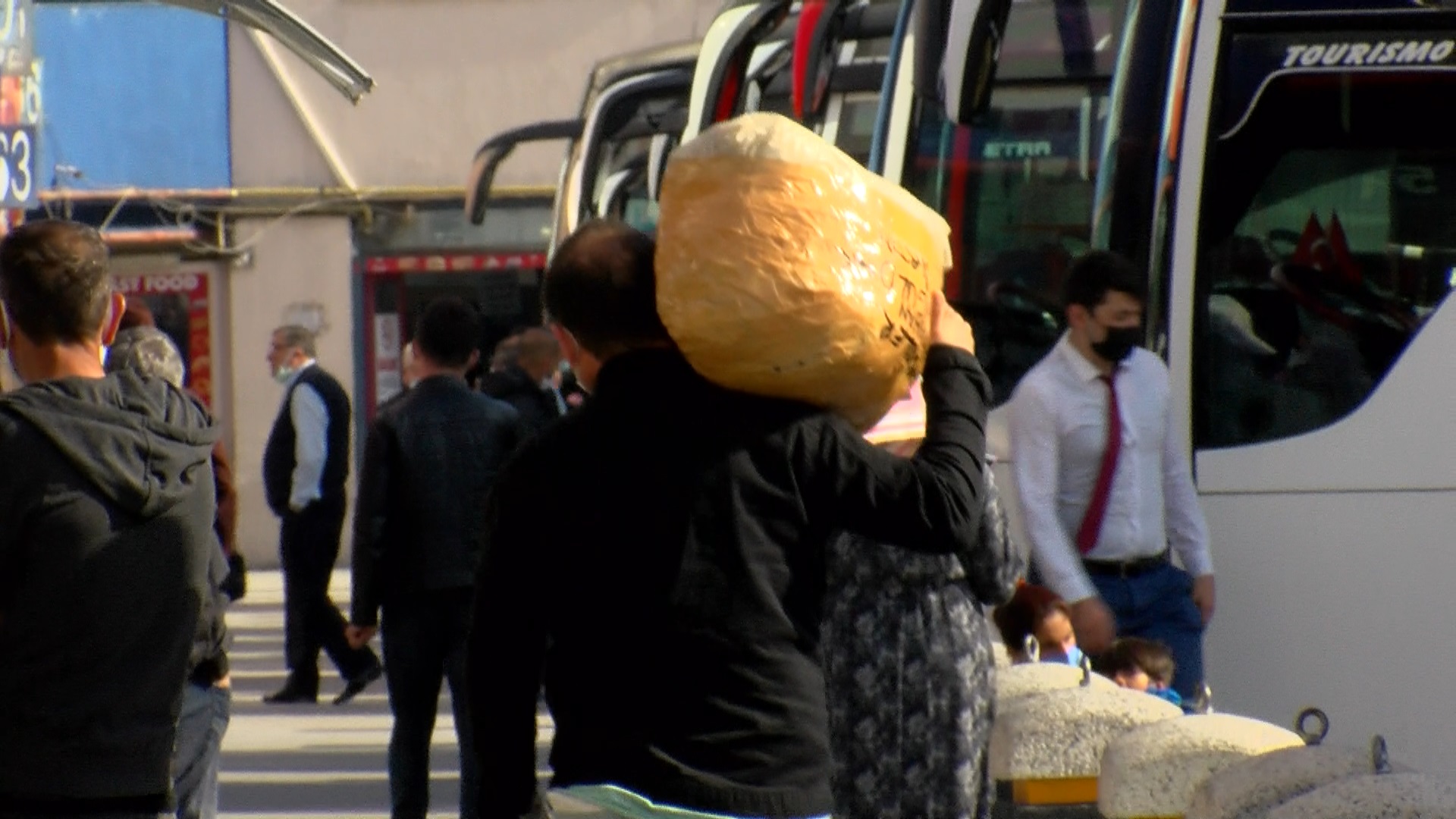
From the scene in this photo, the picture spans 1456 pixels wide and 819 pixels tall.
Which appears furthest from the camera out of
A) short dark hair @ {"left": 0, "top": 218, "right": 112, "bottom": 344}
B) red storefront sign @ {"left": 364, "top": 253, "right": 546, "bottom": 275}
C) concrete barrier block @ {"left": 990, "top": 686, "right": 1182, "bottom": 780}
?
red storefront sign @ {"left": 364, "top": 253, "right": 546, "bottom": 275}

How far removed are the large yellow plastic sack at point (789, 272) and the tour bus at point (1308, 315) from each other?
3804 millimetres

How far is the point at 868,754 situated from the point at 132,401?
1601 mm

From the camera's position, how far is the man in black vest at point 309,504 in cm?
1229

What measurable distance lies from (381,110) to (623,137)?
27.7 ft

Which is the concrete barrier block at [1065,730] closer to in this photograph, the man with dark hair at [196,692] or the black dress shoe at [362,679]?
the man with dark hair at [196,692]

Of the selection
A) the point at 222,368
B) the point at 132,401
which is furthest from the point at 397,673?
the point at 222,368

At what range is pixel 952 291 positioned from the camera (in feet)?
27.3

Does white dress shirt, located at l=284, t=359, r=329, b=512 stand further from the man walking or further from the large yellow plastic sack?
the large yellow plastic sack

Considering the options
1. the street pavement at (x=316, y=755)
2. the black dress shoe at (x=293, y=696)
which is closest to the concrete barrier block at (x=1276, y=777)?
the street pavement at (x=316, y=755)

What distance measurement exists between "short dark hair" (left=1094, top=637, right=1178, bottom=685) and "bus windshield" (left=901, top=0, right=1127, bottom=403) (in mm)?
1540

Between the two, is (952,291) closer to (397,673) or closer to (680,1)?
(397,673)

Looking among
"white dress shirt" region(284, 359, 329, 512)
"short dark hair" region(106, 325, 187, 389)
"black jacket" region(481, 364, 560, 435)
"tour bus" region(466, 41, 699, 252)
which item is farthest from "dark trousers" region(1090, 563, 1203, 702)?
"tour bus" region(466, 41, 699, 252)

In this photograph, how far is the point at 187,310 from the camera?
23.0m

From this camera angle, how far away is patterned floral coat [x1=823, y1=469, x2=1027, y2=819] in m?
4.94
